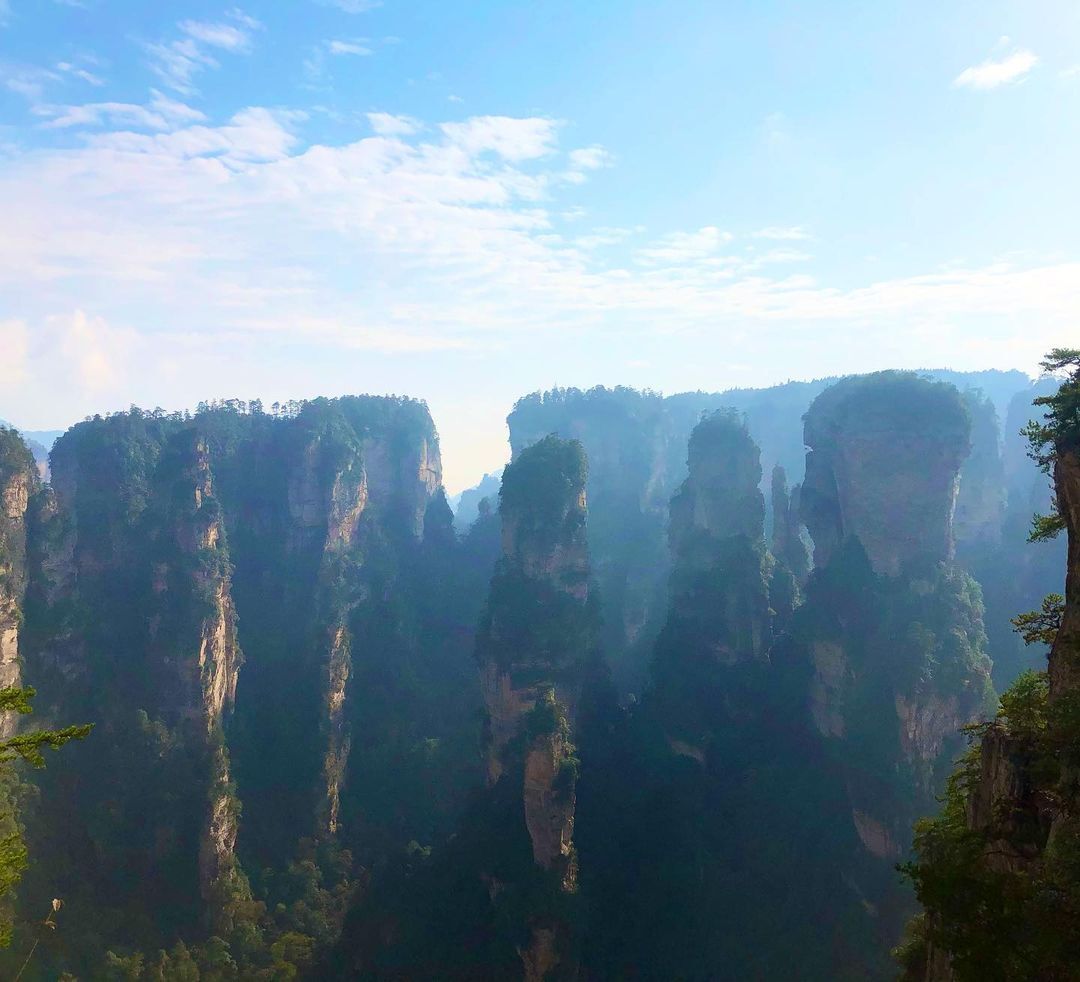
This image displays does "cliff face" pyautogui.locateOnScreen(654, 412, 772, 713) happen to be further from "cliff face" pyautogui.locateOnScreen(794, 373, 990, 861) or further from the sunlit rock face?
the sunlit rock face

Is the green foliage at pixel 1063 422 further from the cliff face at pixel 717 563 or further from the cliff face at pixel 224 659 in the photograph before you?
the cliff face at pixel 224 659

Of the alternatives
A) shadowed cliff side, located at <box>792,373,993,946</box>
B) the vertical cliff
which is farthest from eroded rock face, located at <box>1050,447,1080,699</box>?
shadowed cliff side, located at <box>792,373,993,946</box>

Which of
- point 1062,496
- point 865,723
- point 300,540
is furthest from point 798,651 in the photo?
point 300,540

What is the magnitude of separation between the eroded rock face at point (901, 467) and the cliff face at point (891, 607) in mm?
61

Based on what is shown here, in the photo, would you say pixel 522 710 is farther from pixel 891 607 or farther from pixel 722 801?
pixel 891 607

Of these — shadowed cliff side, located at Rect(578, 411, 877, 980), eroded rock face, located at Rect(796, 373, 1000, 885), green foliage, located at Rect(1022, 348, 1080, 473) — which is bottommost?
shadowed cliff side, located at Rect(578, 411, 877, 980)

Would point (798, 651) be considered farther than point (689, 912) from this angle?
Yes

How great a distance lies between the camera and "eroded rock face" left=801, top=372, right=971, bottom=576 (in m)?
45.3

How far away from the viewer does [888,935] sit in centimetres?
3494

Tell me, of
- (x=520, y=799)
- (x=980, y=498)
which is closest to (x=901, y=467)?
(x=520, y=799)

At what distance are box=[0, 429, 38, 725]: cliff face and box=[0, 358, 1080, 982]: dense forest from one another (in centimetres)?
26

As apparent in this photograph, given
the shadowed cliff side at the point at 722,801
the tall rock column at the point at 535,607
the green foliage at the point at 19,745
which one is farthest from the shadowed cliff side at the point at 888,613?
the green foliage at the point at 19,745

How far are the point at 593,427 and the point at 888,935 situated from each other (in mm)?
71165

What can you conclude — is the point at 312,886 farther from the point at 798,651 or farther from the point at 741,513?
the point at 741,513
